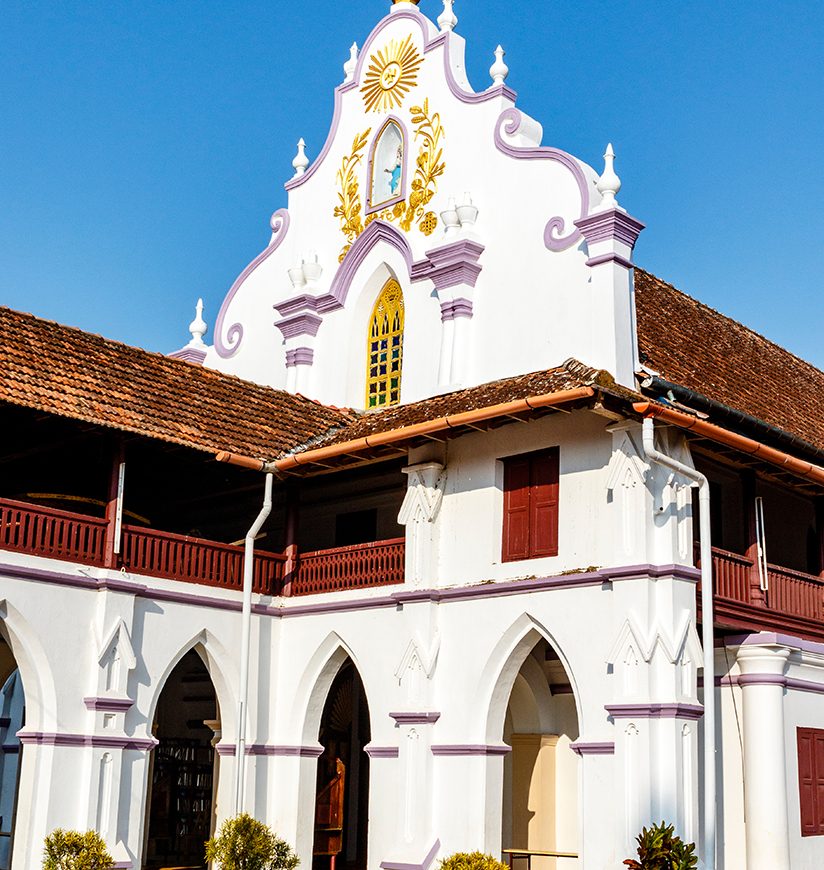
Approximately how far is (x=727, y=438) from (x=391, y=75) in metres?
9.12

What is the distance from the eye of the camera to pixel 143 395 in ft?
54.7

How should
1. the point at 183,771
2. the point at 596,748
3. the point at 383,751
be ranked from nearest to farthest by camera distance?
the point at 596,748, the point at 383,751, the point at 183,771

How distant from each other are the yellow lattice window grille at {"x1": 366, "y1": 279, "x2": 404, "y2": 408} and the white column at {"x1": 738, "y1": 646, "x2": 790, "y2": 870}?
21.5ft

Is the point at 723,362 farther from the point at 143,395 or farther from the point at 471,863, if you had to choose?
the point at 471,863

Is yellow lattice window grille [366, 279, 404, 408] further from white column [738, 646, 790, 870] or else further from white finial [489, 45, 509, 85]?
white column [738, 646, 790, 870]

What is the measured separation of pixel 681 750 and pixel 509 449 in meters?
4.15

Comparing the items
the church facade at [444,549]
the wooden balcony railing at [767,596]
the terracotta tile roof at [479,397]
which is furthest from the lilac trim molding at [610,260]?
the wooden balcony railing at [767,596]

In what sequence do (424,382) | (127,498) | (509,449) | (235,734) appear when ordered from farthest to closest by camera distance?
(127,498) → (424,382) → (235,734) → (509,449)

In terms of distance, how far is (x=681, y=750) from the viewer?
13656mm

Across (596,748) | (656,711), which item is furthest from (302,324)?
(656,711)

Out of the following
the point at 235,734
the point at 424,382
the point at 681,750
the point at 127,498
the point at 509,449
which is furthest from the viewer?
the point at 127,498

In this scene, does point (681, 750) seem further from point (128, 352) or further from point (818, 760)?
point (128, 352)

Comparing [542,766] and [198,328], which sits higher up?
[198,328]

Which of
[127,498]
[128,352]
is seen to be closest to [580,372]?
[128,352]
